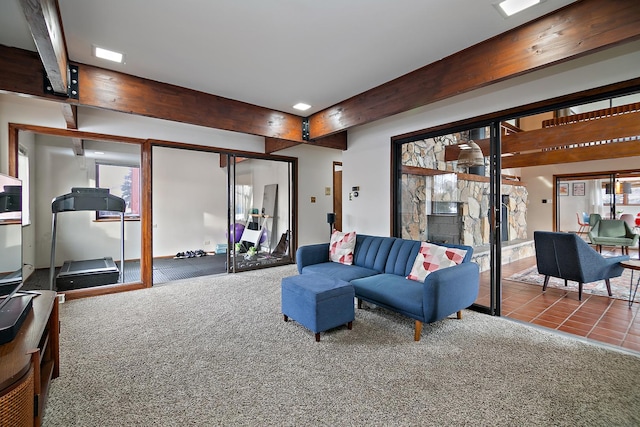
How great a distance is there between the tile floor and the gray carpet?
0.93 ft

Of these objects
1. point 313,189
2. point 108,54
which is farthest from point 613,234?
point 108,54

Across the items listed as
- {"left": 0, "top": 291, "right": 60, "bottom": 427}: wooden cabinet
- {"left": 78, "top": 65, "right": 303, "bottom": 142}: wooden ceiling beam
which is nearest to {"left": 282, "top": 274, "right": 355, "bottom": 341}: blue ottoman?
{"left": 0, "top": 291, "right": 60, "bottom": 427}: wooden cabinet

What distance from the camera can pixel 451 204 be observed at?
475 centimetres

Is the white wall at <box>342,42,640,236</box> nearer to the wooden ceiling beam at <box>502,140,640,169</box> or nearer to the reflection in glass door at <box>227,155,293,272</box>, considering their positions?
the reflection in glass door at <box>227,155,293,272</box>

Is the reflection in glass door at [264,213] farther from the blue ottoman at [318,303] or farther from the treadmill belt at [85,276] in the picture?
the blue ottoman at [318,303]

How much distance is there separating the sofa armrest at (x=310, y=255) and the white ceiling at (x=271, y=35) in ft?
6.99

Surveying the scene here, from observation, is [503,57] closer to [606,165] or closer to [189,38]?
[189,38]

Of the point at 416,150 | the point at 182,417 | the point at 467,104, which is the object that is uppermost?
the point at 467,104

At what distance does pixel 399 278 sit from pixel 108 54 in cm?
353

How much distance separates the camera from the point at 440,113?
370 cm

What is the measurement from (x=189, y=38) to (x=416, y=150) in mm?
3496

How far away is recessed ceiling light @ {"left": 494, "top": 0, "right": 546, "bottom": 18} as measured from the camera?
188cm

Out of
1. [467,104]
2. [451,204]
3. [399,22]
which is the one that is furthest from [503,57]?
[451,204]

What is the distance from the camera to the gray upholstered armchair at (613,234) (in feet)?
17.9
